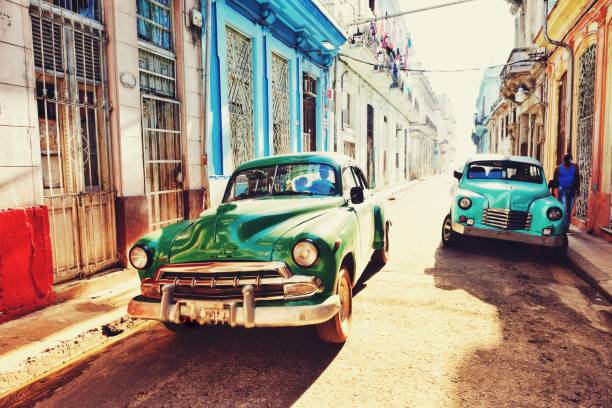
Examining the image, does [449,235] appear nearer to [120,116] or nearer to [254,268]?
[254,268]

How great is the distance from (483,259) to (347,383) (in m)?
4.39

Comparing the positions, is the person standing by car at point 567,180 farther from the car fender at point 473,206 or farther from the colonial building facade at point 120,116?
the colonial building facade at point 120,116

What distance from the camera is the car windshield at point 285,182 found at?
4141 millimetres

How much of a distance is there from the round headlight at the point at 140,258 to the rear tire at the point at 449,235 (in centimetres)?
522

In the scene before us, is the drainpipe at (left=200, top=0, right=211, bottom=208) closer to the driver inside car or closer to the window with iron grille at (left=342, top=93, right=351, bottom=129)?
the driver inside car

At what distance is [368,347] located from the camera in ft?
10.8

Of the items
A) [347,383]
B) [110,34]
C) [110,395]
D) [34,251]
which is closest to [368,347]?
[347,383]

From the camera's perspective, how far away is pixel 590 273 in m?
5.30

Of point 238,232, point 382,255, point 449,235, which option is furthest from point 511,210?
point 238,232

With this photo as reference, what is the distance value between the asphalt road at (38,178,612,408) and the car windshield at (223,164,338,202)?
53.8 inches

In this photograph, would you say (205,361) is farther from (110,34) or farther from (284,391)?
(110,34)

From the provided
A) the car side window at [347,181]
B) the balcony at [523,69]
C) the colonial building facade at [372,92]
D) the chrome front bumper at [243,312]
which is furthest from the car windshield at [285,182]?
the balcony at [523,69]

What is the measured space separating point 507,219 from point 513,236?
10.6 inches

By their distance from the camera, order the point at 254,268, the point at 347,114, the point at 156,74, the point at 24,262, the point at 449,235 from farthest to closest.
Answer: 1. the point at 347,114
2. the point at 449,235
3. the point at 156,74
4. the point at 24,262
5. the point at 254,268
